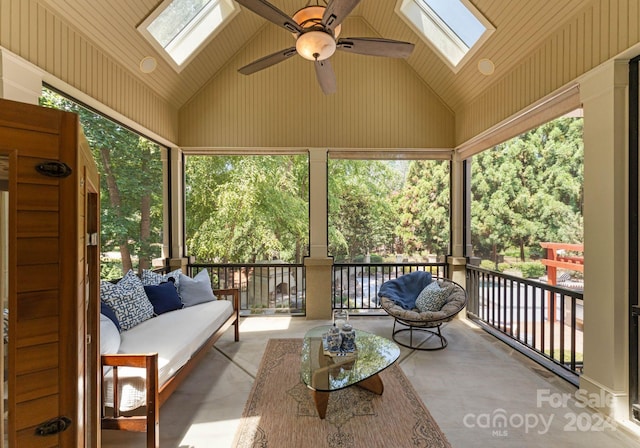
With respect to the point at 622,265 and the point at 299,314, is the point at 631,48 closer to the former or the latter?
the point at 622,265

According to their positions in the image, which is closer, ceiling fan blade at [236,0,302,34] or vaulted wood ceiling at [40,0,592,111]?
ceiling fan blade at [236,0,302,34]

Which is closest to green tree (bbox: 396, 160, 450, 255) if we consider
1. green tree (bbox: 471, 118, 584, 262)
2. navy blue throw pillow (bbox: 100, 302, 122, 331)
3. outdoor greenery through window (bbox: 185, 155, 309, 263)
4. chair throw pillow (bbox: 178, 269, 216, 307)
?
green tree (bbox: 471, 118, 584, 262)

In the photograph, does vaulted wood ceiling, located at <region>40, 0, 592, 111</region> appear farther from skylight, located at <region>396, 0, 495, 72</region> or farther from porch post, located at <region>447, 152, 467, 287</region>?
porch post, located at <region>447, 152, 467, 287</region>

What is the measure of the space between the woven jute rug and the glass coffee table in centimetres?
12

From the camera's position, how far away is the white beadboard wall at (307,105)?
463 cm

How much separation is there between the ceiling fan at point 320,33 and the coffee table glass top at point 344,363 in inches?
90.6

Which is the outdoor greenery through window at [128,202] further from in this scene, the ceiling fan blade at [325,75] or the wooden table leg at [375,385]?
the wooden table leg at [375,385]

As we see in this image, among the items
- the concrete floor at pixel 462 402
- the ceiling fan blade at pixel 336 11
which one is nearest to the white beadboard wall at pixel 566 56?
the ceiling fan blade at pixel 336 11

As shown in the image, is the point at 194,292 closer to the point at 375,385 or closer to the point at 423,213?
the point at 375,385

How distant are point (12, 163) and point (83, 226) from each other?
262 millimetres

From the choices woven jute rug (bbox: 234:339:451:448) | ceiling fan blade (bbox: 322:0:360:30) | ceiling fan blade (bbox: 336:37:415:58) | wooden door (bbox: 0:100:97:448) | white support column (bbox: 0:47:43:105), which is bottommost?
woven jute rug (bbox: 234:339:451:448)

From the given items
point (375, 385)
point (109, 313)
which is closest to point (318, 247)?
point (375, 385)

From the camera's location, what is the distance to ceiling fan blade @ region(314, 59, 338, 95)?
105 inches

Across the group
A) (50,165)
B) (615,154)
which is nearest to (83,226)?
(50,165)
